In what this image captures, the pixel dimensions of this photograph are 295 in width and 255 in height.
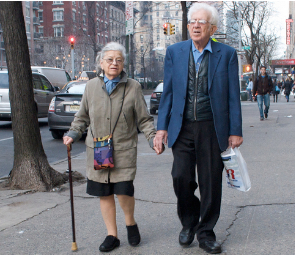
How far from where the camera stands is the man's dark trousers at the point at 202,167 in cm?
340

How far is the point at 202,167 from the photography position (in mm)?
3451

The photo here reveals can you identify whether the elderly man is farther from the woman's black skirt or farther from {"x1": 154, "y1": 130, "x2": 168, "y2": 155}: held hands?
the woman's black skirt

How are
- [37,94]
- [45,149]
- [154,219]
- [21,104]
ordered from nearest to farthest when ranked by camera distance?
[154,219], [21,104], [45,149], [37,94]

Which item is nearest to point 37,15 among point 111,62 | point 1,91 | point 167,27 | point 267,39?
point 267,39

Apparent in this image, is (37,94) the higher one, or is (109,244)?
(37,94)

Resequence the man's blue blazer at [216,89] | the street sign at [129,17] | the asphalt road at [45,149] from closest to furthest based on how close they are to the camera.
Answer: the man's blue blazer at [216,89]
the asphalt road at [45,149]
the street sign at [129,17]

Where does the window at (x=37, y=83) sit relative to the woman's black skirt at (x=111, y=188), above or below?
above

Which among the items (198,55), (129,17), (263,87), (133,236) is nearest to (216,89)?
(198,55)

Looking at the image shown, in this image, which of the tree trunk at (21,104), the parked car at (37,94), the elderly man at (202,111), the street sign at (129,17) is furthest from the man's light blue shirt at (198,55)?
the street sign at (129,17)

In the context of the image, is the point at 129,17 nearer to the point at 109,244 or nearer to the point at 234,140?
the point at 234,140

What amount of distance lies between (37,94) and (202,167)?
12442 millimetres

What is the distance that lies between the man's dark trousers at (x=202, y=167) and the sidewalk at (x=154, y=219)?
29cm

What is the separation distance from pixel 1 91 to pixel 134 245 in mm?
11565

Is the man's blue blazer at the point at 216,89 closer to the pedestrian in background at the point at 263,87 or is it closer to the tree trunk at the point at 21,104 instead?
the tree trunk at the point at 21,104
